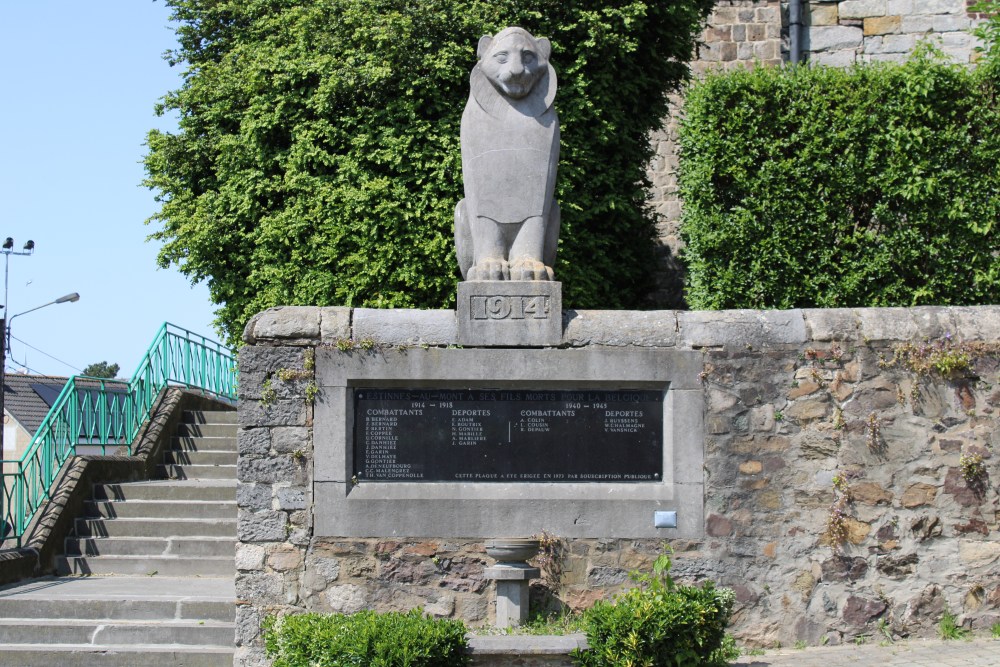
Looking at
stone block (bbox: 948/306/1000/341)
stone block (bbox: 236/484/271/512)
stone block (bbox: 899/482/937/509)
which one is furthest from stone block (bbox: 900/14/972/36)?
stone block (bbox: 236/484/271/512)

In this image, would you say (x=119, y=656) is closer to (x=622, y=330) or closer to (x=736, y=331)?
(x=622, y=330)

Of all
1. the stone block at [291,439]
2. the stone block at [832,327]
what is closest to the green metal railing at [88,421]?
the stone block at [291,439]

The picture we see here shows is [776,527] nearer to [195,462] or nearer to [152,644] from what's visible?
[152,644]

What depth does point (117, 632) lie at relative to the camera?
7320 mm

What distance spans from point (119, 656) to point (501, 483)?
2806 millimetres

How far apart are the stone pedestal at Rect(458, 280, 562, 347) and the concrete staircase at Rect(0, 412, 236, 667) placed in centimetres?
268

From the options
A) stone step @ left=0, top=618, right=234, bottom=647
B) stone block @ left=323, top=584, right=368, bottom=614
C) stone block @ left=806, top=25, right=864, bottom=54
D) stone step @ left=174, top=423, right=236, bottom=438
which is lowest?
stone step @ left=0, top=618, right=234, bottom=647

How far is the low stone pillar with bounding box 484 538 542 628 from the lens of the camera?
6.23 meters

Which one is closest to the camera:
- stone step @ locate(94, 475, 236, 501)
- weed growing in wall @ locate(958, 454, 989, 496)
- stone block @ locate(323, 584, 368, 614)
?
stone block @ locate(323, 584, 368, 614)

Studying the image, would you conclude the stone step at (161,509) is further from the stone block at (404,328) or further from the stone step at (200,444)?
the stone block at (404,328)

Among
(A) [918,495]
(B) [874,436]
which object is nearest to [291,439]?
(B) [874,436]

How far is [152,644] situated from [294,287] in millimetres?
4754

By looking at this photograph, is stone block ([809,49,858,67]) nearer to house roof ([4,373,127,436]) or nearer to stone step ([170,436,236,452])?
stone step ([170,436,236,452])

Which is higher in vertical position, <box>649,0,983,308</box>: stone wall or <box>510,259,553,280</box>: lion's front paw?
<box>649,0,983,308</box>: stone wall
